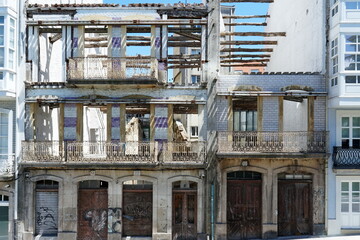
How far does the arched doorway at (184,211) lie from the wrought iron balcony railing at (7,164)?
7.00 meters

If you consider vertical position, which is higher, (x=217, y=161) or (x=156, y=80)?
(x=156, y=80)

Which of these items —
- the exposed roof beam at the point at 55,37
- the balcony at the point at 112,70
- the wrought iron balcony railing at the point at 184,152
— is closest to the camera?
the balcony at the point at 112,70

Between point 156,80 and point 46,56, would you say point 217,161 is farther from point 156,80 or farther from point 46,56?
point 46,56

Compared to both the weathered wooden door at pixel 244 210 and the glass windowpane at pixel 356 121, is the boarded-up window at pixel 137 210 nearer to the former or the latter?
the weathered wooden door at pixel 244 210

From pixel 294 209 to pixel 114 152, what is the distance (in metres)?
8.33

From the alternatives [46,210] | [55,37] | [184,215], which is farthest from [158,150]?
[55,37]

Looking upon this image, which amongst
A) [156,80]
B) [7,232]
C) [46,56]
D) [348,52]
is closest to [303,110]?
[348,52]

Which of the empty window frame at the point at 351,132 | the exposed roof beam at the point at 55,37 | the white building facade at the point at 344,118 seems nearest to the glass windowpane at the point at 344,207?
the white building facade at the point at 344,118

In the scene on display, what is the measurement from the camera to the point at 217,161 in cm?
1878

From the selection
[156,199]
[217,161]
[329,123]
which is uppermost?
[329,123]

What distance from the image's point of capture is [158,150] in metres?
18.8

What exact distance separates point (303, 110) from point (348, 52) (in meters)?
3.42

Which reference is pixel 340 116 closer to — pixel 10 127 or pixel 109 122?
pixel 109 122

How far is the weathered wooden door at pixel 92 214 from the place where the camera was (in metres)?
19.0
